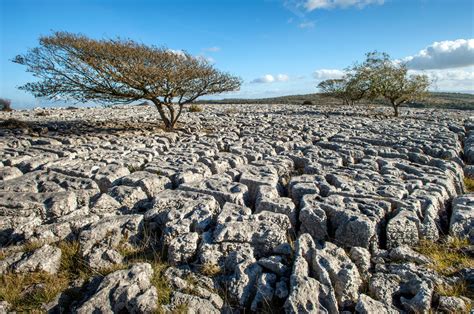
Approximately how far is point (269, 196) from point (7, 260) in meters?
3.66

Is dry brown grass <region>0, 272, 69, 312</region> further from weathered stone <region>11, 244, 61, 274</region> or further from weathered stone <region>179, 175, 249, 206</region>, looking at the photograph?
weathered stone <region>179, 175, 249, 206</region>

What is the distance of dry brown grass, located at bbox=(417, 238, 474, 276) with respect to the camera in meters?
3.78

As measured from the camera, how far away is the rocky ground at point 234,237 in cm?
334

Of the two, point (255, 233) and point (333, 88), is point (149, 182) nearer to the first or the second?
point (255, 233)

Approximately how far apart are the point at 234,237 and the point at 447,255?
105 inches

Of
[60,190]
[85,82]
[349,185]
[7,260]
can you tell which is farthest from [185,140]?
[7,260]

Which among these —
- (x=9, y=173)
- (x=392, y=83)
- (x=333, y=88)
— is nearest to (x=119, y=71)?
(x=9, y=173)

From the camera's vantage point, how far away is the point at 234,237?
4.16m

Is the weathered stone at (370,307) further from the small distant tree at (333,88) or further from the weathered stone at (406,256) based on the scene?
the small distant tree at (333,88)

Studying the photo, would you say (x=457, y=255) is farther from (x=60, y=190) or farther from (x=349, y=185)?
(x=60, y=190)

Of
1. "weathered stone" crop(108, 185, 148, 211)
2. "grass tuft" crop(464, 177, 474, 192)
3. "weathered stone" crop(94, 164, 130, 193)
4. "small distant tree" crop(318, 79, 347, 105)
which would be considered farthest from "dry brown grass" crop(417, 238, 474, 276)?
"small distant tree" crop(318, 79, 347, 105)

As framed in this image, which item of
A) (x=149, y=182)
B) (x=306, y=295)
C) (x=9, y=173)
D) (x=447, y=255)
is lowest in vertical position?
(x=447, y=255)

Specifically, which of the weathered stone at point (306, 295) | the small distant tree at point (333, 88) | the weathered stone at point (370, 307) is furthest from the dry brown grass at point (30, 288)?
the small distant tree at point (333, 88)

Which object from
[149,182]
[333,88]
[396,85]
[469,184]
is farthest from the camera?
[333,88]
